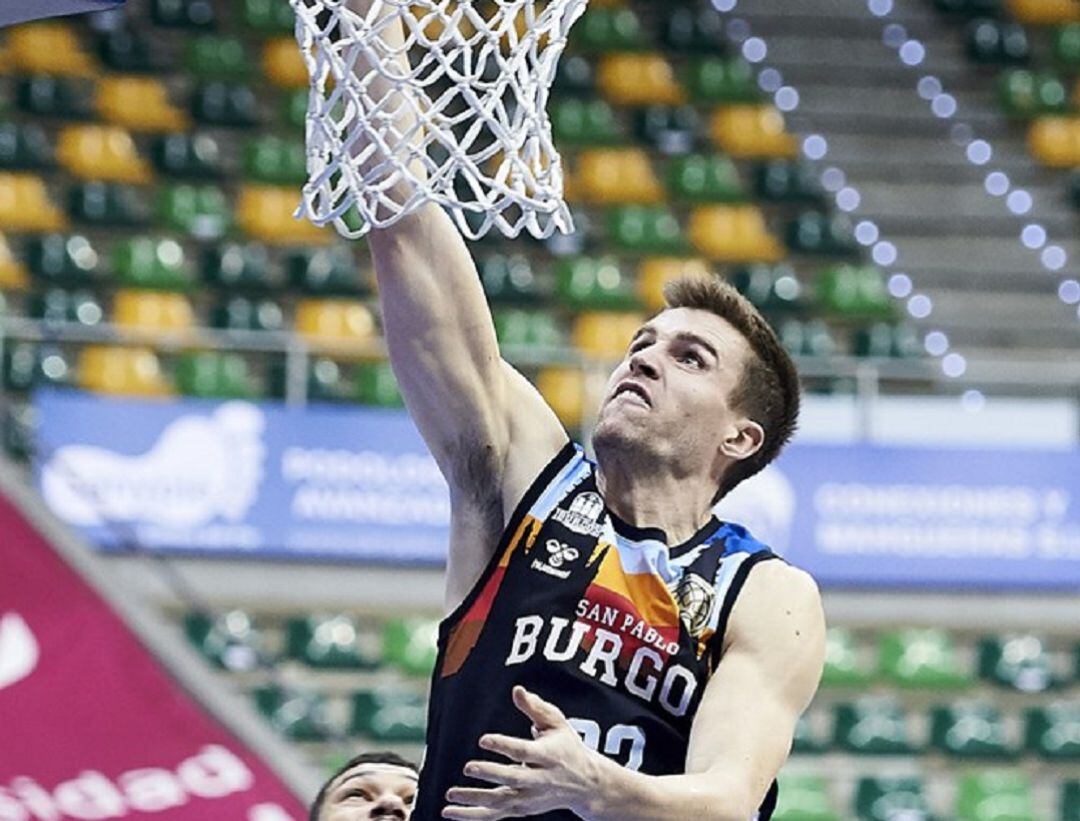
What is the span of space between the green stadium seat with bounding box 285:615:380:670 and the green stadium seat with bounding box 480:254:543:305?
230 cm

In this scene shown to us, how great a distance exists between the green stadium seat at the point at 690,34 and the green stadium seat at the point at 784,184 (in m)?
1.19

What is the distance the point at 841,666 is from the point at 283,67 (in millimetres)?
4964

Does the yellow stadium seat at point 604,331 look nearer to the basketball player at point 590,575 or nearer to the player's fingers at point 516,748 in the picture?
the basketball player at point 590,575

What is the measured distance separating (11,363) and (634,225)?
3780 mm

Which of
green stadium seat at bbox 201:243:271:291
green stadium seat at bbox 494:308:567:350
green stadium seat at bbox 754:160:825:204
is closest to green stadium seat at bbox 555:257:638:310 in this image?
green stadium seat at bbox 494:308:567:350

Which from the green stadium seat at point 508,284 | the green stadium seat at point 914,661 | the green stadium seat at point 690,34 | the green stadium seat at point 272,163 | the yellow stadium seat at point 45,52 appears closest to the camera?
the green stadium seat at point 914,661

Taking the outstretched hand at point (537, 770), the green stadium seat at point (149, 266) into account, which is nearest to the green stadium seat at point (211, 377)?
the green stadium seat at point (149, 266)

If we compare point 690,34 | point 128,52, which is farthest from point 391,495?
point 690,34

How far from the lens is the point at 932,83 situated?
535 inches

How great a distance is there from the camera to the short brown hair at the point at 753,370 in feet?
10.3

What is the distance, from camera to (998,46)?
13594mm

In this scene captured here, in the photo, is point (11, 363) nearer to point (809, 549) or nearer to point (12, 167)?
point (12, 167)

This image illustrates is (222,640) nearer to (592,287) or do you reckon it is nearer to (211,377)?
(211,377)

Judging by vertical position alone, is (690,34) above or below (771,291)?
above
